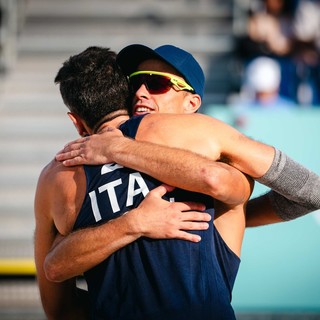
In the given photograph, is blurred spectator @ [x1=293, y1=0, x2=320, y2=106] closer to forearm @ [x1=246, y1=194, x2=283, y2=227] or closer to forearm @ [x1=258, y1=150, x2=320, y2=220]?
forearm @ [x1=246, y1=194, x2=283, y2=227]

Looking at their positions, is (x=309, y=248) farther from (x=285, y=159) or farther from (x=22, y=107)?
(x=22, y=107)

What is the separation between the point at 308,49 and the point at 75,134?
2.71 m

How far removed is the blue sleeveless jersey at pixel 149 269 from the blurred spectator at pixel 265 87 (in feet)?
14.1

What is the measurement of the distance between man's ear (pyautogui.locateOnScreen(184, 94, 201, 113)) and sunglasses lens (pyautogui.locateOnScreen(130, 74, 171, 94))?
0.41 feet

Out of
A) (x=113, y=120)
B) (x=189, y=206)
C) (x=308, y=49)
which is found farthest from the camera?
(x=308, y=49)

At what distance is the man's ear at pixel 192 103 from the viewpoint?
3.48 metres

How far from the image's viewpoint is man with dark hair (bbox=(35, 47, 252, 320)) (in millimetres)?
2904

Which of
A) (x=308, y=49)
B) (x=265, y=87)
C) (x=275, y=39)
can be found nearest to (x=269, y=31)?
(x=275, y=39)

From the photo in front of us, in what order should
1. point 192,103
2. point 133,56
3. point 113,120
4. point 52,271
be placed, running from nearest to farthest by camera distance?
1. point 52,271
2. point 113,120
3. point 133,56
4. point 192,103

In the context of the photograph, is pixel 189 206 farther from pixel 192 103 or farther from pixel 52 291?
pixel 52 291

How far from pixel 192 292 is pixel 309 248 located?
366cm

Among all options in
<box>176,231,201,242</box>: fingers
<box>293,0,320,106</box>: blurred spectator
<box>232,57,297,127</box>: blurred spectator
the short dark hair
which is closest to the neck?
the short dark hair

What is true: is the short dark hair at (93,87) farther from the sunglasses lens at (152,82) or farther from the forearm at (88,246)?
the forearm at (88,246)

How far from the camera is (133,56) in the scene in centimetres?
337
